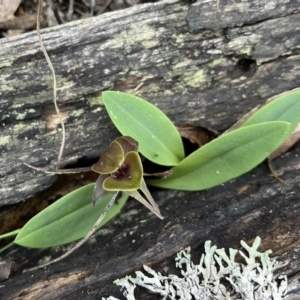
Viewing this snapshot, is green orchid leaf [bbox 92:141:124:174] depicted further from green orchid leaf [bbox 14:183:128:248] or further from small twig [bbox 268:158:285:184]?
small twig [bbox 268:158:285:184]

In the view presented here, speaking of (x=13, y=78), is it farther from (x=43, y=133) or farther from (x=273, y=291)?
(x=273, y=291)

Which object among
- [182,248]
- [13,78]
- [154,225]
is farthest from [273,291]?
[13,78]

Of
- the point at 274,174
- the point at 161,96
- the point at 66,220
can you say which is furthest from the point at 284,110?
the point at 66,220

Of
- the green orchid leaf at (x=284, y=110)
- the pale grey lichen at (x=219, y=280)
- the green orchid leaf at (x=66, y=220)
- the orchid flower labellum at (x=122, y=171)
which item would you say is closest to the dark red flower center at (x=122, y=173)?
the orchid flower labellum at (x=122, y=171)

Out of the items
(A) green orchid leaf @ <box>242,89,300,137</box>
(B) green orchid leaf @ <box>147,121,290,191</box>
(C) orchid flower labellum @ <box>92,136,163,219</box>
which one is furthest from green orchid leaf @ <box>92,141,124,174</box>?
(A) green orchid leaf @ <box>242,89,300,137</box>

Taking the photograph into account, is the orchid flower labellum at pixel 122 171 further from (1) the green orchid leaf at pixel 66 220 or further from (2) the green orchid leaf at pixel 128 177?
(1) the green orchid leaf at pixel 66 220

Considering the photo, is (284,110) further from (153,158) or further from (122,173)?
(122,173)
